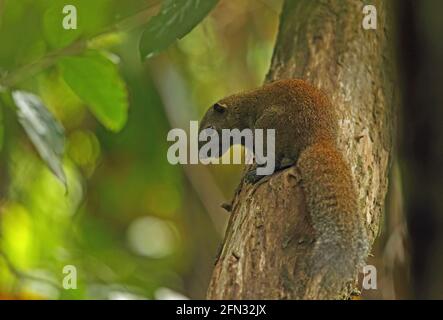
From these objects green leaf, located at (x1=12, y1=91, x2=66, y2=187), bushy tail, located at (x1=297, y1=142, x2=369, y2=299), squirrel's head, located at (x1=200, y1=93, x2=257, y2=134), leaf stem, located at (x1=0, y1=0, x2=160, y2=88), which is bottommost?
bushy tail, located at (x1=297, y1=142, x2=369, y2=299)

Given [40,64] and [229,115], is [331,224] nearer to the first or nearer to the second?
[229,115]

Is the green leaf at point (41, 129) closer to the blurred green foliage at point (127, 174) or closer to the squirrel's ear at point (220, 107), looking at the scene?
the blurred green foliage at point (127, 174)

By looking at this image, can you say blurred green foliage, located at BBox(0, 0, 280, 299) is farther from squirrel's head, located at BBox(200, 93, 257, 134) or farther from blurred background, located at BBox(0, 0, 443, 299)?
squirrel's head, located at BBox(200, 93, 257, 134)

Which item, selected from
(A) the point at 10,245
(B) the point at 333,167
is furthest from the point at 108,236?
(B) the point at 333,167

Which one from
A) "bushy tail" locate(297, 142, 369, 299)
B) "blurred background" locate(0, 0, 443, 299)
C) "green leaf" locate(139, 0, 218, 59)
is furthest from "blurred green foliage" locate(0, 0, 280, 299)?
"bushy tail" locate(297, 142, 369, 299)

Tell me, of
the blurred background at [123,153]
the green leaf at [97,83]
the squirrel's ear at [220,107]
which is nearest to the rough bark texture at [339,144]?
the blurred background at [123,153]
